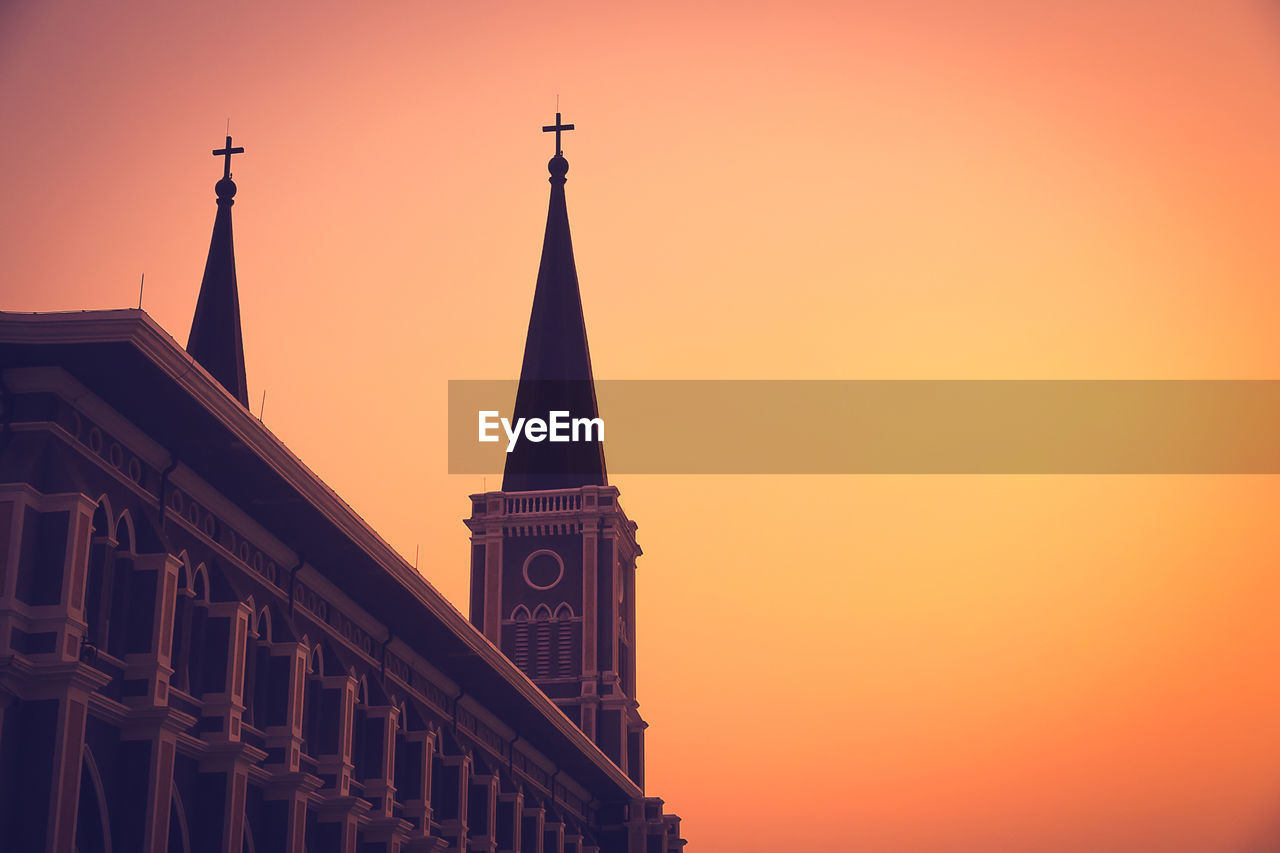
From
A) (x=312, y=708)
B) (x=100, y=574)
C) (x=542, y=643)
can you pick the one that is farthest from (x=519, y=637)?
(x=100, y=574)

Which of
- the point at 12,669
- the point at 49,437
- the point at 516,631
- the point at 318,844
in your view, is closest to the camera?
the point at 12,669

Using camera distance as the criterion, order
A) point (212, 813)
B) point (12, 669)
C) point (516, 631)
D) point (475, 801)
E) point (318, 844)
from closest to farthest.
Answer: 1. point (12, 669)
2. point (212, 813)
3. point (318, 844)
4. point (475, 801)
5. point (516, 631)

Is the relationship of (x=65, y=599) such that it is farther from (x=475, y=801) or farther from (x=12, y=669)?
(x=475, y=801)

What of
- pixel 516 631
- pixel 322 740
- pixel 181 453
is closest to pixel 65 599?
pixel 181 453

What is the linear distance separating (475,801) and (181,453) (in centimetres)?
2036

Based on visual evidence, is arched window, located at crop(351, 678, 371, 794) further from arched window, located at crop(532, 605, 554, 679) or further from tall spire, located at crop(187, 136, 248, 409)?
arched window, located at crop(532, 605, 554, 679)

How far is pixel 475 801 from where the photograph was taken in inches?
1897

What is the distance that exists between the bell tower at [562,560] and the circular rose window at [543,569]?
0.05m

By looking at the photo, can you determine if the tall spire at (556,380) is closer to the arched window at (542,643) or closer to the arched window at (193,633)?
the arched window at (542,643)

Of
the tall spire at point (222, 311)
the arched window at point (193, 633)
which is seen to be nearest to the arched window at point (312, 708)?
the arched window at point (193, 633)

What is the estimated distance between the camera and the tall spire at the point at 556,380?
82.6 m

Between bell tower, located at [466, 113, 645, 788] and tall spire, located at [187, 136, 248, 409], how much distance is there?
65.3 feet

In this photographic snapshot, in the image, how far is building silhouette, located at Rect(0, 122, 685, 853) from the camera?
25.7 metres

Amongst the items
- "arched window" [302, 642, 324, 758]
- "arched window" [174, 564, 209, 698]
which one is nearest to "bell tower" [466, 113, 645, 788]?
"arched window" [302, 642, 324, 758]
